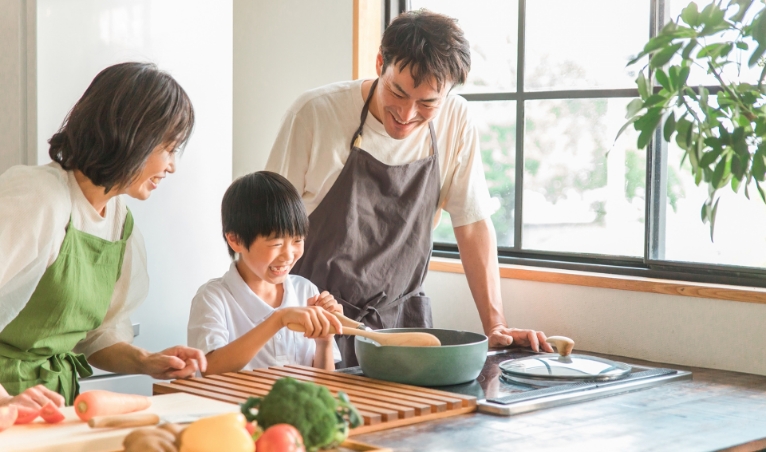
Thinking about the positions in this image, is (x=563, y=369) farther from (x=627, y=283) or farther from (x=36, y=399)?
(x=36, y=399)

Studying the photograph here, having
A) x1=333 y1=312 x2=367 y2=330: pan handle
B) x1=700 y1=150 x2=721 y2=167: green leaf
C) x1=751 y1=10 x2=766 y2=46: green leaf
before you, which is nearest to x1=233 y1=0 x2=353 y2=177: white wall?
x1=333 y1=312 x2=367 y2=330: pan handle

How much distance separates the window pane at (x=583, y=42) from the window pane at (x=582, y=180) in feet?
0.21

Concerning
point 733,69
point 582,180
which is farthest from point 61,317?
point 733,69

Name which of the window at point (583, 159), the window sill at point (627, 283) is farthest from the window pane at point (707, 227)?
the window sill at point (627, 283)

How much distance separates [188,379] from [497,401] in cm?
55

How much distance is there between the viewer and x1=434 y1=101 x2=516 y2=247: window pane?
269cm

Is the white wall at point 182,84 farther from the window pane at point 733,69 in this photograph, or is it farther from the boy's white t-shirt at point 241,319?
the window pane at point 733,69

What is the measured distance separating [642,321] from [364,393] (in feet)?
3.39

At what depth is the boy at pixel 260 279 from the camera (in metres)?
1.80

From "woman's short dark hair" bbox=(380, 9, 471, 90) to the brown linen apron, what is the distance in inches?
8.7

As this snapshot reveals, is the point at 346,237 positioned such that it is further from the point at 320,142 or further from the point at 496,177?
the point at 496,177

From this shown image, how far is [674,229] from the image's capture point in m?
2.27

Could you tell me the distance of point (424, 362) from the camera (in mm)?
1462

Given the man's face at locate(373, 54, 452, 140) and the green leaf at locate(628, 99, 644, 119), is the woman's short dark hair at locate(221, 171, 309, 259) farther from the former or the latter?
the green leaf at locate(628, 99, 644, 119)
